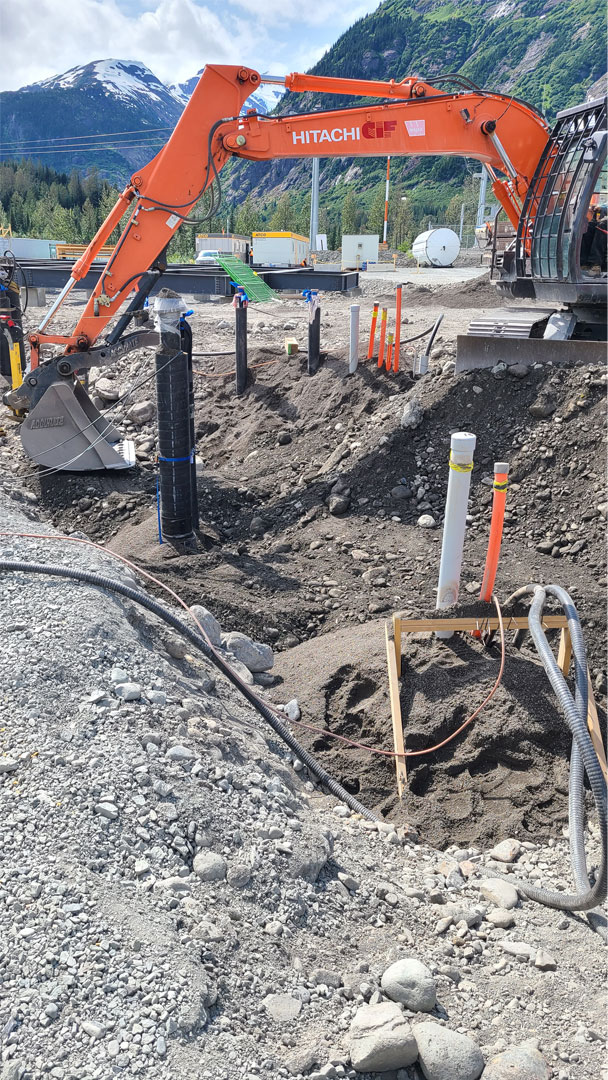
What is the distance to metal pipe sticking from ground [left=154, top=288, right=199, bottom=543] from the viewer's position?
7715 millimetres

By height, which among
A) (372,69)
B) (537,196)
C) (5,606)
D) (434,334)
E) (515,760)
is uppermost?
(372,69)

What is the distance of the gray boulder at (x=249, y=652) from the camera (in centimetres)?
601

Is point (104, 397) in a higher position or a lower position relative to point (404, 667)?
higher

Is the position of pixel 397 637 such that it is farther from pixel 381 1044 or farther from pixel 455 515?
pixel 381 1044

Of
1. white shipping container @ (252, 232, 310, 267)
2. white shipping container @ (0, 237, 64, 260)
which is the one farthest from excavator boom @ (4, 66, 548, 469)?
white shipping container @ (0, 237, 64, 260)

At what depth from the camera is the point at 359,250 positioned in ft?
123

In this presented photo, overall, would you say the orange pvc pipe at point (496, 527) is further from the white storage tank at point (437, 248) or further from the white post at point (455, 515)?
the white storage tank at point (437, 248)

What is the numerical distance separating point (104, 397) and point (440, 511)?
7.04m

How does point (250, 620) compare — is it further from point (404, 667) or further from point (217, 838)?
point (217, 838)

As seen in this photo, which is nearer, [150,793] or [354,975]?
[354,975]

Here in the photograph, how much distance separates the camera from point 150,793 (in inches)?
135

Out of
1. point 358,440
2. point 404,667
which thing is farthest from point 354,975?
point 358,440

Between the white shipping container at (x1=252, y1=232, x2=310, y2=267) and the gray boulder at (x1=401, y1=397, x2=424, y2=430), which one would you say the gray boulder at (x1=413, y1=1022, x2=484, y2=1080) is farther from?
the white shipping container at (x1=252, y1=232, x2=310, y2=267)

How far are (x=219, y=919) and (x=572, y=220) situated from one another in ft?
26.4
